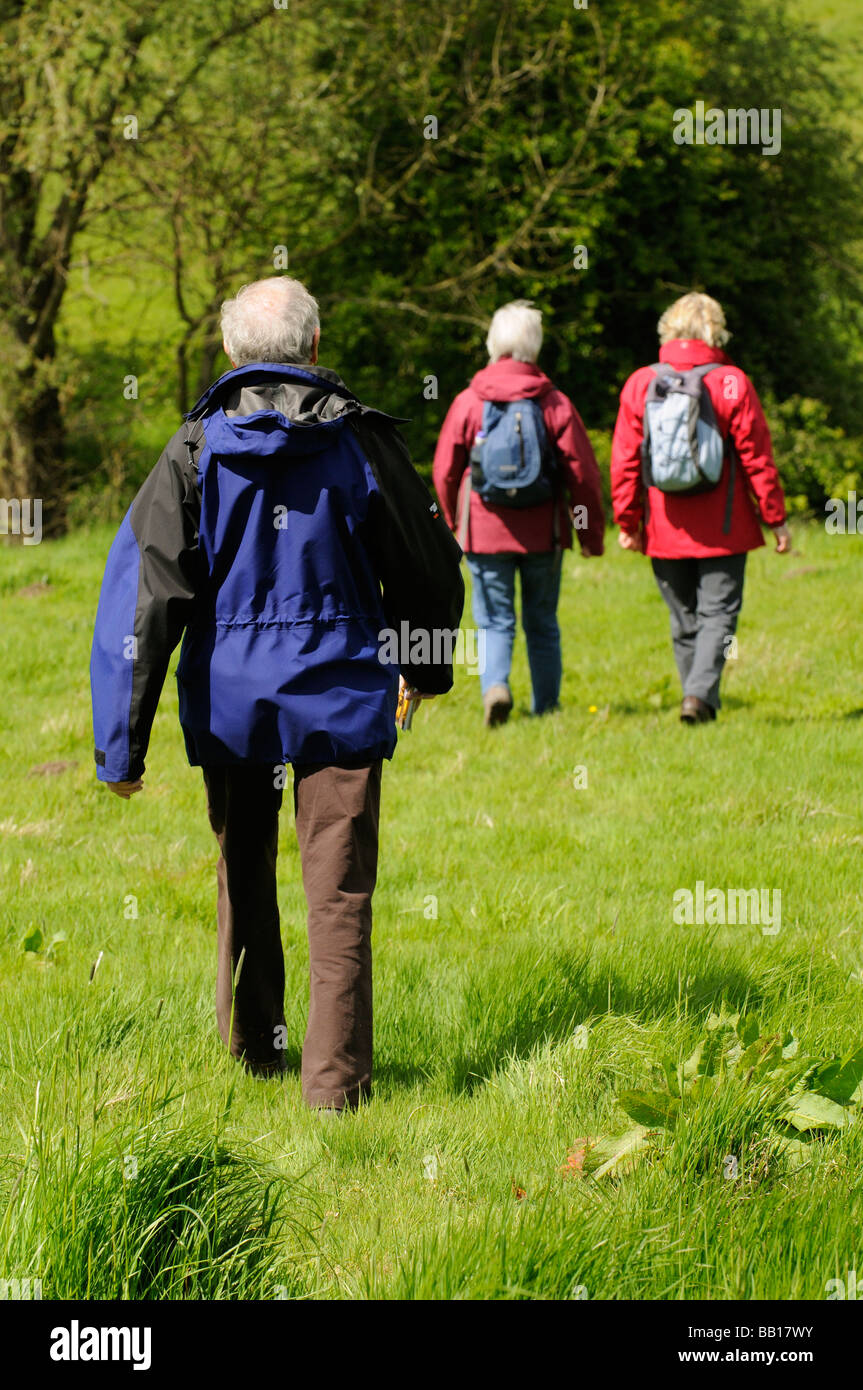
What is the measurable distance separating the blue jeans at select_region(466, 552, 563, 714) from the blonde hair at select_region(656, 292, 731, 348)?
1412 mm

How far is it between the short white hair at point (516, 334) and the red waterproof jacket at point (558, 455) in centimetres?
5

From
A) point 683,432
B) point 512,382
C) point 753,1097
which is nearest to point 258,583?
point 753,1097

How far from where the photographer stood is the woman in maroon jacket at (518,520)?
8.01m

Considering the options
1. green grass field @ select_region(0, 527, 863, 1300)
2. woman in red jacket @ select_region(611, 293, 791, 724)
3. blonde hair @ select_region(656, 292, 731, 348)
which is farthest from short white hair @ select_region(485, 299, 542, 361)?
green grass field @ select_region(0, 527, 863, 1300)

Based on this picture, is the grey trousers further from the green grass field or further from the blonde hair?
the blonde hair

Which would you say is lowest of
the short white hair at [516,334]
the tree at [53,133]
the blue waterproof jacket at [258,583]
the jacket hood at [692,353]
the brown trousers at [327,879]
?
the brown trousers at [327,879]

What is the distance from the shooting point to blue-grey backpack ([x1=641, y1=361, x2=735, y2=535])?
25.1ft

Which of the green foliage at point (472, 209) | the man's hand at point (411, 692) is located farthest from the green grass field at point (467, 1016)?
the green foliage at point (472, 209)

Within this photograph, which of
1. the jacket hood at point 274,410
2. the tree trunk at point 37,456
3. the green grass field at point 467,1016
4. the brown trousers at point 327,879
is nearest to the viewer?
the green grass field at point 467,1016

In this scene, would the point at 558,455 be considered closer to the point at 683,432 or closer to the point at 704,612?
the point at 683,432

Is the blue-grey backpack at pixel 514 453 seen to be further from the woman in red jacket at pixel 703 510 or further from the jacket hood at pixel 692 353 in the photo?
the jacket hood at pixel 692 353

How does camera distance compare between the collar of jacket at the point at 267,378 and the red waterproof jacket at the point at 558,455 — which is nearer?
the collar of jacket at the point at 267,378
